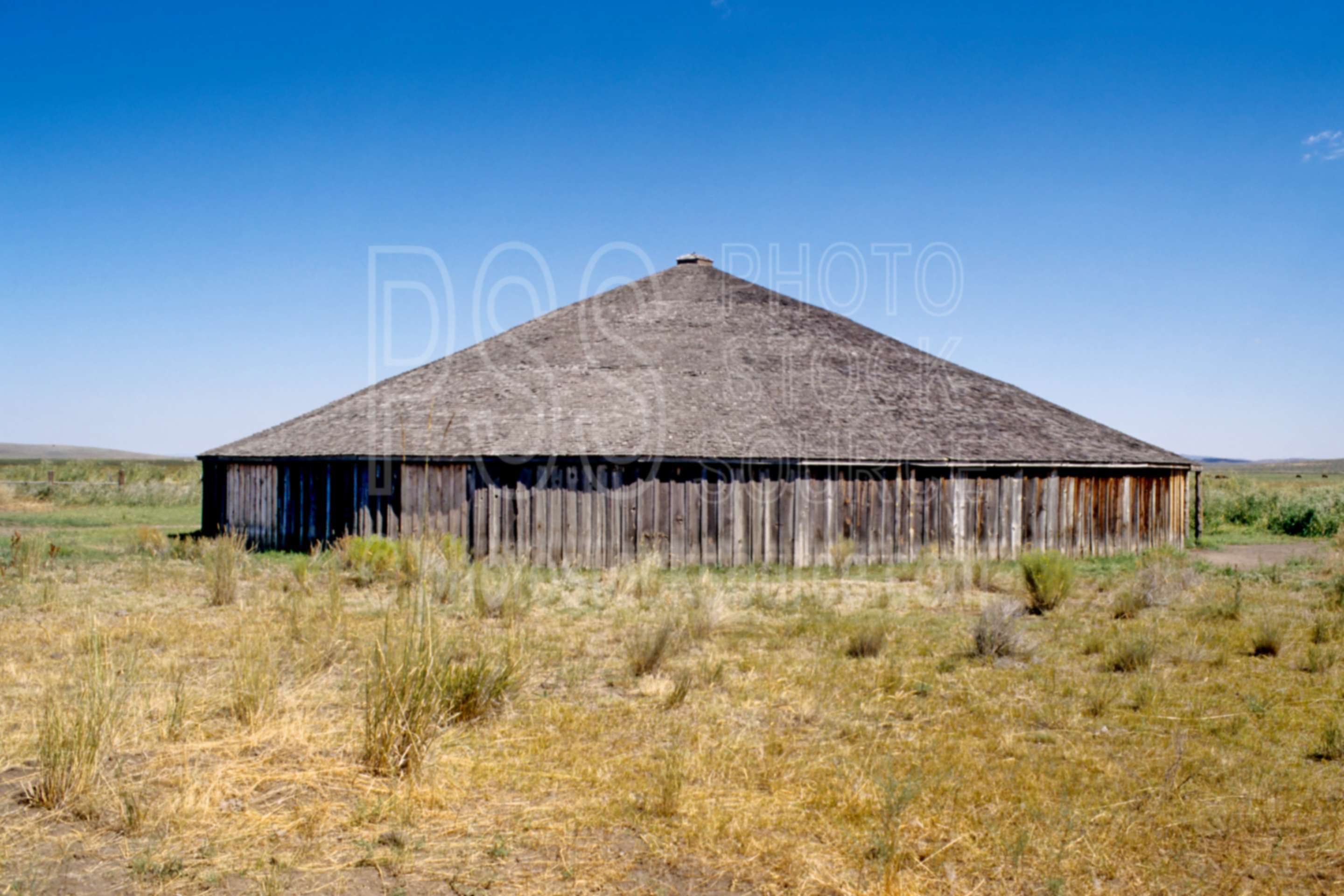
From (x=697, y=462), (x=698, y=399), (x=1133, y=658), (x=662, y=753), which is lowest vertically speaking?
(x=662, y=753)

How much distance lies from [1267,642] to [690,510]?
10.7 m

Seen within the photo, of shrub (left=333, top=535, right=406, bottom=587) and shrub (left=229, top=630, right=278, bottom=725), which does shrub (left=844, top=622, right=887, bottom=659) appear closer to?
shrub (left=229, top=630, right=278, bottom=725)

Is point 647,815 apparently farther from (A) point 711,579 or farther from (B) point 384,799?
(A) point 711,579

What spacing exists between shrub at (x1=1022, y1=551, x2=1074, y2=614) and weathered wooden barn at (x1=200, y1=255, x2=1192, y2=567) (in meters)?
6.05

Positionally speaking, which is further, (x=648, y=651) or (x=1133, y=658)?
(x=1133, y=658)

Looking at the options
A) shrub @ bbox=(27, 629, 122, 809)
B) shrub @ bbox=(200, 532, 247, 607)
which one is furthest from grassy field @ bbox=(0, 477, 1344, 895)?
shrub @ bbox=(200, 532, 247, 607)

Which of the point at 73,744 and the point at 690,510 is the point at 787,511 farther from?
the point at 73,744

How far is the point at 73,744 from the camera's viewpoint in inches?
206

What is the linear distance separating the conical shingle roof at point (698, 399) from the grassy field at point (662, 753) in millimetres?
7655

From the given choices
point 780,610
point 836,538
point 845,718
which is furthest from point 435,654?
point 836,538

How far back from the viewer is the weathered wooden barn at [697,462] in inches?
725

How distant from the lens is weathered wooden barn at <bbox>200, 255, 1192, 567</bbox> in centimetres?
1841

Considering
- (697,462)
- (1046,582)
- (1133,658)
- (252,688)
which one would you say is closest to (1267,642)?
(1133,658)

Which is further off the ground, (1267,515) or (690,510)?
(690,510)
